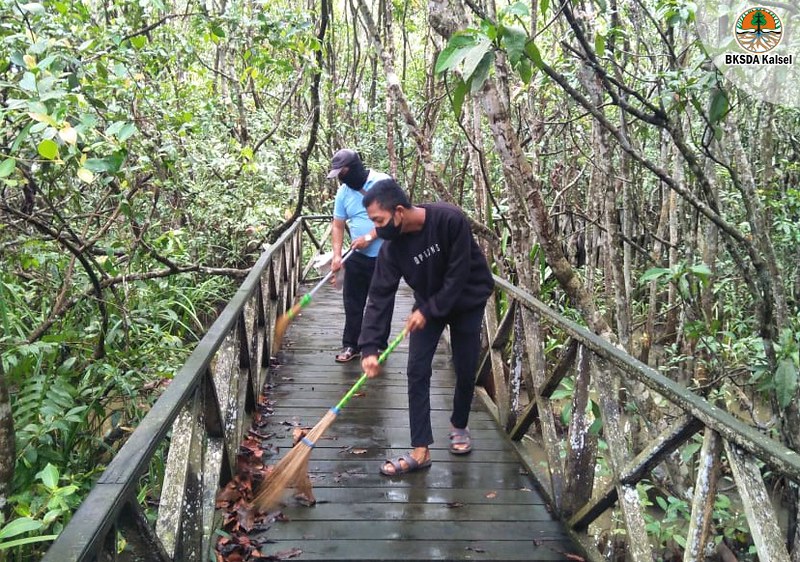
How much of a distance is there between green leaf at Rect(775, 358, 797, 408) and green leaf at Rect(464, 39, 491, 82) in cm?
206

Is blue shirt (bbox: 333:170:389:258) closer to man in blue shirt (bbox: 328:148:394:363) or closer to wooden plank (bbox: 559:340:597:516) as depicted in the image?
man in blue shirt (bbox: 328:148:394:363)

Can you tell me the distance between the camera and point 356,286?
5.17 metres

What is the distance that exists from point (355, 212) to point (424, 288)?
1.60 metres

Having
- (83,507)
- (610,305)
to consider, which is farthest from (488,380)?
(83,507)

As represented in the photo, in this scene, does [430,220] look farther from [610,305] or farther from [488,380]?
[610,305]

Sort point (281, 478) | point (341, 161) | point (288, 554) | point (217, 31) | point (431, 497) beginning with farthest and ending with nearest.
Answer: point (217, 31), point (341, 161), point (431, 497), point (281, 478), point (288, 554)

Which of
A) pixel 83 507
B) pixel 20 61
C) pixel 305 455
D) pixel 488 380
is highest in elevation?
pixel 20 61

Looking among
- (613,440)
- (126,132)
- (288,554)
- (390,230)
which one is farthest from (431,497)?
(126,132)

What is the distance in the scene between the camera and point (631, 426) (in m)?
5.47

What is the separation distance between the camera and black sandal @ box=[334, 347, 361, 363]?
548 cm

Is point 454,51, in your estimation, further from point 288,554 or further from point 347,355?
point 347,355

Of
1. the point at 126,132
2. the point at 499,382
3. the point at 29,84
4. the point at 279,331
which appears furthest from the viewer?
the point at 279,331

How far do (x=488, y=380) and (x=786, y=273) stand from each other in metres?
3.62

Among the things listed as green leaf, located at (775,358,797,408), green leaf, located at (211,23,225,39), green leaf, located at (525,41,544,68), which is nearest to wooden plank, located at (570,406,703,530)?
green leaf, located at (775,358,797,408)
